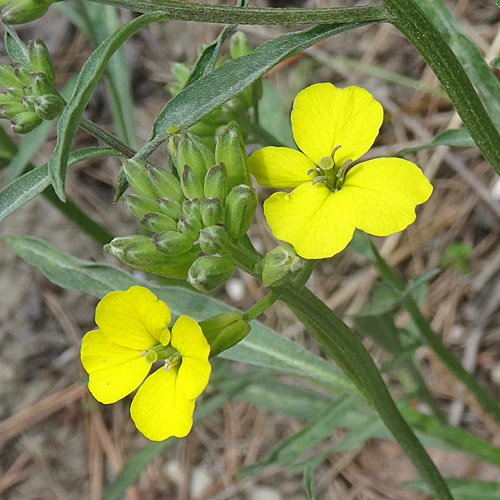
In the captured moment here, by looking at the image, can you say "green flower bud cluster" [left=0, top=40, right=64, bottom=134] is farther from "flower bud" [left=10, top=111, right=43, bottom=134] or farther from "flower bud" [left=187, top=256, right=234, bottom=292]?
"flower bud" [left=187, top=256, right=234, bottom=292]

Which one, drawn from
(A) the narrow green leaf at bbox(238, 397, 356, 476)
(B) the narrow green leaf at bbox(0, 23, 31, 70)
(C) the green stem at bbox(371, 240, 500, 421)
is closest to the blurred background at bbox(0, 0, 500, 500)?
(C) the green stem at bbox(371, 240, 500, 421)

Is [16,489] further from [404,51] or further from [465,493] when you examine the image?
[404,51]

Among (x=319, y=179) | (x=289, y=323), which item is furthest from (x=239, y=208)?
(x=289, y=323)

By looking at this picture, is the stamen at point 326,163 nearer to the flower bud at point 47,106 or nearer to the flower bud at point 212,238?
the flower bud at point 212,238

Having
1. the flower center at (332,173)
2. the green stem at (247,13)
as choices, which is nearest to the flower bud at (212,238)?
the flower center at (332,173)

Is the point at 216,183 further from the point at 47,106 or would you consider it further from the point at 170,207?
the point at 47,106

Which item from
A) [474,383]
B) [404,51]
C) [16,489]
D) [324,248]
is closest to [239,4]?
[324,248]

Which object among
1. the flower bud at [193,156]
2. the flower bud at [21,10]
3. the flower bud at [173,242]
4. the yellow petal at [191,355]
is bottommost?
the yellow petal at [191,355]
